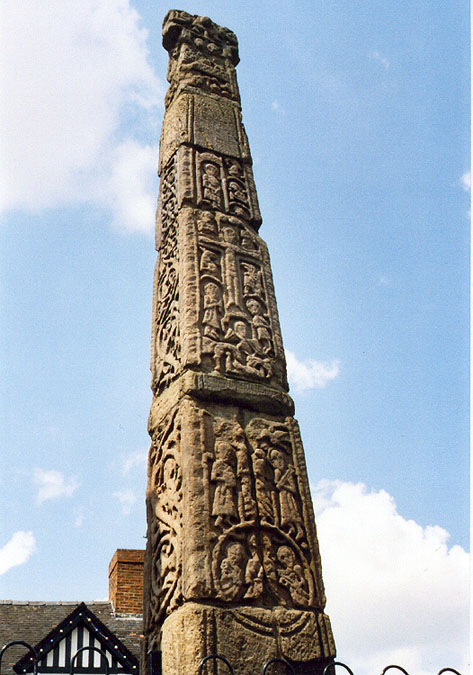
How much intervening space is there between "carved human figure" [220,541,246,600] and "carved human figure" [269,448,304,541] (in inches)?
13.4

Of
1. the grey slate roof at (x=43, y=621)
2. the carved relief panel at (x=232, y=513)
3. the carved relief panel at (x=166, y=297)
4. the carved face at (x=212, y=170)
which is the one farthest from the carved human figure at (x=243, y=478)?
the grey slate roof at (x=43, y=621)

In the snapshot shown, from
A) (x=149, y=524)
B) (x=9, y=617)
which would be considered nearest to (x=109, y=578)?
(x=9, y=617)

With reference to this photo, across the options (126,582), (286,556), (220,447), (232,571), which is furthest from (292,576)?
(126,582)

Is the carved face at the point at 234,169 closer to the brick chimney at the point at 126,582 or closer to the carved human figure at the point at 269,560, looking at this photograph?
the carved human figure at the point at 269,560

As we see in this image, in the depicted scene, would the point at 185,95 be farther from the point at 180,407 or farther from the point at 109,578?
the point at 109,578

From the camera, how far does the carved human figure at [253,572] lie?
341cm

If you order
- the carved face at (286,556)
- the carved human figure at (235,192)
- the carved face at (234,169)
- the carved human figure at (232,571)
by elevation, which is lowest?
the carved human figure at (232,571)

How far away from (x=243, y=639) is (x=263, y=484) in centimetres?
80

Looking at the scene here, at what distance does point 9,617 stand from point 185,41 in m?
9.15

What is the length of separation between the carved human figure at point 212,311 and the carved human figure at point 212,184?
2.47 ft

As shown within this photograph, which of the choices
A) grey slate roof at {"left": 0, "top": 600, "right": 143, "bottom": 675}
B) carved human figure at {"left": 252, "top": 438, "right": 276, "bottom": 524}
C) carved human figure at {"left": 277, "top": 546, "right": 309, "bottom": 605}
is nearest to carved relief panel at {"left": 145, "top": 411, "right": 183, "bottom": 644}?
carved human figure at {"left": 252, "top": 438, "right": 276, "bottom": 524}

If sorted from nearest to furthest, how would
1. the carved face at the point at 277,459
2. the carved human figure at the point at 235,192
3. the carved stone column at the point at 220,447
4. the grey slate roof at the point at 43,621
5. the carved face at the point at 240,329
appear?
the carved stone column at the point at 220,447 → the carved face at the point at 277,459 → the carved face at the point at 240,329 → the carved human figure at the point at 235,192 → the grey slate roof at the point at 43,621

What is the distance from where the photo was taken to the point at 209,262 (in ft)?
14.8

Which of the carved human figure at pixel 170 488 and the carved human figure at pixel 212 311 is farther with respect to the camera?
the carved human figure at pixel 212 311
